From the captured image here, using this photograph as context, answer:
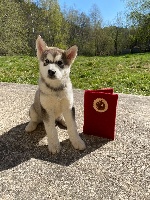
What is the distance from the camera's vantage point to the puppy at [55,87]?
2.90m

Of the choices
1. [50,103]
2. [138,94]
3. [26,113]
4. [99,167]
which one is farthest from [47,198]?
[138,94]

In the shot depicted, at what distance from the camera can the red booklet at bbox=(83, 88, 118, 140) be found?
360 centimetres

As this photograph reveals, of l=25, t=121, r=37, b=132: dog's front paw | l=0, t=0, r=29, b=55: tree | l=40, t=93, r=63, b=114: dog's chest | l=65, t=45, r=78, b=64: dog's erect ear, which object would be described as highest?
l=0, t=0, r=29, b=55: tree

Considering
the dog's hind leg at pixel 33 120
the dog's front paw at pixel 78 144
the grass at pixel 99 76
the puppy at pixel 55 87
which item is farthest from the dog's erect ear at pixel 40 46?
the grass at pixel 99 76

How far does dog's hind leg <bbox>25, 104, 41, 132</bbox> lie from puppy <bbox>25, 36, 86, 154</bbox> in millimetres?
511

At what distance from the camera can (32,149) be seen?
3457 mm

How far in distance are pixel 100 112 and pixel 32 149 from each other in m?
1.07

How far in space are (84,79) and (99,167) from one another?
521 cm

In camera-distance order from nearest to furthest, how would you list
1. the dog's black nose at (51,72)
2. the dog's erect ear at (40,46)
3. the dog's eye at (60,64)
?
the dog's black nose at (51,72), the dog's eye at (60,64), the dog's erect ear at (40,46)

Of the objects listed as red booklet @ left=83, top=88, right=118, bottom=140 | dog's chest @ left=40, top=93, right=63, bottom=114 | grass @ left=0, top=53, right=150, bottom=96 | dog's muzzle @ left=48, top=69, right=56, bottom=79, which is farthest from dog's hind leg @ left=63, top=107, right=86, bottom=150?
grass @ left=0, top=53, right=150, bottom=96

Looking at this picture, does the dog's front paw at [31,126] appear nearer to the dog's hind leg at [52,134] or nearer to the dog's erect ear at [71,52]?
the dog's hind leg at [52,134]

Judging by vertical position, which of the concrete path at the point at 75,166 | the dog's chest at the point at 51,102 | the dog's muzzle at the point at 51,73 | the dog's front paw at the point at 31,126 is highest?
the dog's muzzle at the point at 51,73

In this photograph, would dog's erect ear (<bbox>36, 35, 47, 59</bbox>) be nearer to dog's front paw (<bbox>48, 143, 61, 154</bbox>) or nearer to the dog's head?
the dog's head

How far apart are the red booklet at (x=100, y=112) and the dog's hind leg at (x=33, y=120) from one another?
2.37 ft
